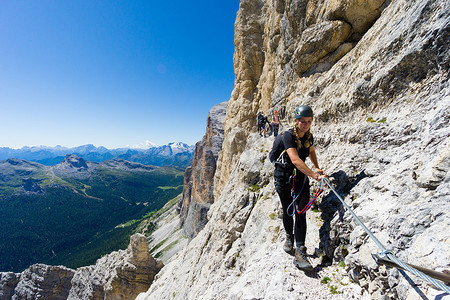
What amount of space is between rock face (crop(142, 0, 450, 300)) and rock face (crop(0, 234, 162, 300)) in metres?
33.4

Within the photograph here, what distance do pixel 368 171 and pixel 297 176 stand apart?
2356mm

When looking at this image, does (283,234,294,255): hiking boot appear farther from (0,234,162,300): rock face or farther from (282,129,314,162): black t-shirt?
(0,234,162,300): rock face

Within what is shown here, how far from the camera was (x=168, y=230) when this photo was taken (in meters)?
139

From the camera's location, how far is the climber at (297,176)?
550 cm

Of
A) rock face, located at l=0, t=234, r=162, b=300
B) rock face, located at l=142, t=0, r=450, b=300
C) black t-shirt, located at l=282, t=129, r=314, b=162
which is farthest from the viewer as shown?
rock face, located at l=0, t=234, r=162, b=300

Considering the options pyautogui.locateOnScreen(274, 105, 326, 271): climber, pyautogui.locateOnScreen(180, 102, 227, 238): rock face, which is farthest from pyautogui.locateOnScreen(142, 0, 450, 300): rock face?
pyautogui.locateOnScreen(180, 102, 227, 238): rock face

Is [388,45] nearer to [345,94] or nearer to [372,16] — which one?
[345,94]

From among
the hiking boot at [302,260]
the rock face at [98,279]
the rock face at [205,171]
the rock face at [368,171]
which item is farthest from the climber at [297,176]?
the rock face at [205,171]

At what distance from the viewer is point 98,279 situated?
40.3 metres

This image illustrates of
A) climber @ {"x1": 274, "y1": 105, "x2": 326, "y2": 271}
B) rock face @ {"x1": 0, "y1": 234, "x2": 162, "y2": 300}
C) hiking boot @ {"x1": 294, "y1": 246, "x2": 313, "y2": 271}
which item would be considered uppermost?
climber @ {"x1": 274, "y1": 105, "x2": 326, "y2": 271}

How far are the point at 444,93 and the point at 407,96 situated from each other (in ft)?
4.87

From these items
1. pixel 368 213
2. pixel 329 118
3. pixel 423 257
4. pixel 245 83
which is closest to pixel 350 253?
pixel 368 213

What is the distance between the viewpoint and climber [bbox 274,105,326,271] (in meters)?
5.50

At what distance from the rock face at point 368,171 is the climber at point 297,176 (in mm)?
623
